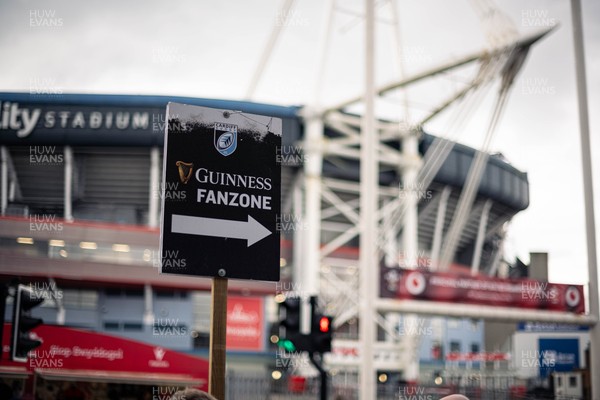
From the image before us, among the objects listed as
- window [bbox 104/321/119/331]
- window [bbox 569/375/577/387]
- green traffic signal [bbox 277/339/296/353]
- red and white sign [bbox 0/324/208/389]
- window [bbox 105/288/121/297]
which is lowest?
window [bbox 569/375/577/387]

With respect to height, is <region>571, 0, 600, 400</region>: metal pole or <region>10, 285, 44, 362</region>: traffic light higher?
<region>571, 0, 600, 400</region>: metal pole

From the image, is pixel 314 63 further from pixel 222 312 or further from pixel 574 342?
pixel 222 312

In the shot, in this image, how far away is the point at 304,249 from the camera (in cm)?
3166

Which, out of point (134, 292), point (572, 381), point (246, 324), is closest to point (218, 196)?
point (572, 381)

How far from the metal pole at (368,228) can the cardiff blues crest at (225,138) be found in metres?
12.0

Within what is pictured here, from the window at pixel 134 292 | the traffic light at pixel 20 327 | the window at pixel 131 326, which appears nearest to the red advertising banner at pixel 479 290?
the traffic light at pixel 20 327

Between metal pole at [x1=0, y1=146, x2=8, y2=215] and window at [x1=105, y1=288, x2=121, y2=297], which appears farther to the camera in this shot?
window at [x1=105, y1=288, x2=121, y2=297]

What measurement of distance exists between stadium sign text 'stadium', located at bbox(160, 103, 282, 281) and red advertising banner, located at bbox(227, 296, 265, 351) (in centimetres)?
3193

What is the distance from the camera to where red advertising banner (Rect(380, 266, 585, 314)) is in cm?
2016

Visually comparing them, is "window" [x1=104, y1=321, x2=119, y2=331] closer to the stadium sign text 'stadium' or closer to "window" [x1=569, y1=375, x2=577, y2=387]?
"window" [x1=569, y1=375, x2=577, y2=387]

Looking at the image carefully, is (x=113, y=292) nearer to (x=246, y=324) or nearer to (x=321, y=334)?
(x=246, y=324)

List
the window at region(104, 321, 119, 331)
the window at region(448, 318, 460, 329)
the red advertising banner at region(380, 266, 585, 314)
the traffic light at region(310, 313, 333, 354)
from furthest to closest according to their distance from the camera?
the window at region(448, 318, 460, 329) → the window at region(104, 321, 119, 331) → the red advertising banner at region(380, 266, 585, 314) → the traffic light at region(310, 313, 333, 354)

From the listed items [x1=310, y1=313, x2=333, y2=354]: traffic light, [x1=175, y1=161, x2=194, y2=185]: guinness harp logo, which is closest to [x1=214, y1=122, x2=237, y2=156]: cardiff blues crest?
[x1=175, y1=161, x2=194, y2=185]: guinness harp logo

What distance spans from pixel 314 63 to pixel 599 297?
13340 millimetres
